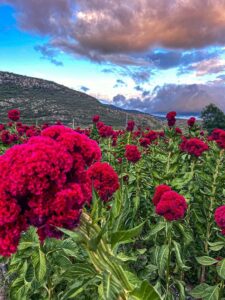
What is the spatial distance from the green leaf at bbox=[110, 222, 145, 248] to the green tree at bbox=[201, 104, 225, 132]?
4913 centimetres

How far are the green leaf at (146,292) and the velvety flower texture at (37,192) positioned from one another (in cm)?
49

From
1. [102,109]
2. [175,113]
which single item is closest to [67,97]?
[102,109]

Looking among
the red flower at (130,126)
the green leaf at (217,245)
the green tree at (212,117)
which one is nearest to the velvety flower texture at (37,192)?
the green leaf at (217,245)

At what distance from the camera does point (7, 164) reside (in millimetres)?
2002

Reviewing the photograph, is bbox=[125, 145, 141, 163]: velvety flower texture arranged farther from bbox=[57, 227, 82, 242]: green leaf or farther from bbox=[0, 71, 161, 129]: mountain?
bbox=[0, 71, 161, 129]: mountain

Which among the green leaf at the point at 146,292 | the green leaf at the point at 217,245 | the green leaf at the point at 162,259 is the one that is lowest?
the green leaf at the point at 162,259

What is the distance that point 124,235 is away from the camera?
2.00 meters

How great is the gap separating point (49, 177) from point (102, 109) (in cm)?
11284

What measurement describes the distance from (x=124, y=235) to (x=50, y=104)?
110 metres

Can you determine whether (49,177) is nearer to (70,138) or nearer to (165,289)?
(70,138)

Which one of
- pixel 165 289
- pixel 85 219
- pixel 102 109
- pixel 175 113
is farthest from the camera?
pixel 102 109

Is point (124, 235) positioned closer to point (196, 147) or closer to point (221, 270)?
point (221, 270)

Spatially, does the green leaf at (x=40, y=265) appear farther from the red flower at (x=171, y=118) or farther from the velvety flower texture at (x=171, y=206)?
the red flower at (x=171, y=118)

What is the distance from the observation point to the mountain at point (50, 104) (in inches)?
3666
